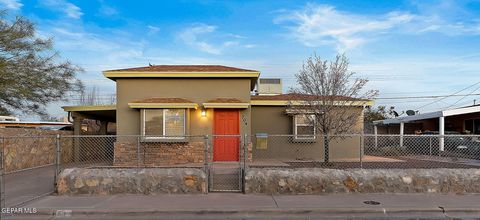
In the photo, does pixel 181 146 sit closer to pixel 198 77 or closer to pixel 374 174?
pixel 198 77

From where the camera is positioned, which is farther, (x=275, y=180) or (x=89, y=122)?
(x=89, y=122)

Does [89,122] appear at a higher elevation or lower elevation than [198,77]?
lower

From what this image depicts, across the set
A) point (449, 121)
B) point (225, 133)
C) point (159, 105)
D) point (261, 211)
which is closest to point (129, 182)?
point (261, 211)

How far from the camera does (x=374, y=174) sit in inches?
372

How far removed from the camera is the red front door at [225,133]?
15.8m

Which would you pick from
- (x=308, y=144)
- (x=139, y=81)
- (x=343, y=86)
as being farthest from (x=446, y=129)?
(x=139, y=81)

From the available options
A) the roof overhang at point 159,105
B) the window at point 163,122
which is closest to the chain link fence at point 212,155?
the window at point 163,122

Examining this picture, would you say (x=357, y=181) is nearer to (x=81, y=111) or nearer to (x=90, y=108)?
(x=90, y=108)

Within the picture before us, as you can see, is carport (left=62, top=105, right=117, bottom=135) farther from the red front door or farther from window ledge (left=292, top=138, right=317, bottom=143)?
window ledge (left=292, top=138, right=317, bottom=143)

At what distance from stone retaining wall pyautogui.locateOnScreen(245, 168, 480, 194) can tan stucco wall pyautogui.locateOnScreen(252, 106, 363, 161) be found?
7.65 m

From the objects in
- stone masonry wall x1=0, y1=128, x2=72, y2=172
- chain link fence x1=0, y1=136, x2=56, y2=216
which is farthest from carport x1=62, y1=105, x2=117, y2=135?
chain link fence x1=0, y1=136, x2=56, y2=216

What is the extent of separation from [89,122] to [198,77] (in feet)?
31.4

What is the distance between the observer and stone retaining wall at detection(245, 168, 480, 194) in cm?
928

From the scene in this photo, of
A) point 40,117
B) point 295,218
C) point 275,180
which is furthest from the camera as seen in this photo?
point 40,117
